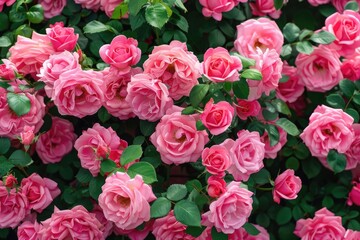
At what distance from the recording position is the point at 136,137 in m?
1.88

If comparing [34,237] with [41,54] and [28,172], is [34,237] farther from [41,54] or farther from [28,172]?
[41,54]

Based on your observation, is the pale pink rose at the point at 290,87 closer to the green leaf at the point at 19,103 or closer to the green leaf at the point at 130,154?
the green leaf at the point at 130,154

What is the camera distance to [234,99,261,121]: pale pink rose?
6.18ft

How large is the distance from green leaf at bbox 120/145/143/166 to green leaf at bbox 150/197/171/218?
0.12 metres

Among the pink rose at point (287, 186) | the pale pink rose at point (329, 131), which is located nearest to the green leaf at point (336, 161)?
the pale pink rose at point (329, 131)

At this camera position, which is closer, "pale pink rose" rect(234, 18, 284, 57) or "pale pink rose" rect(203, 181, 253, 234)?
"pale pink rose" rect(203, 181, 253, 234)

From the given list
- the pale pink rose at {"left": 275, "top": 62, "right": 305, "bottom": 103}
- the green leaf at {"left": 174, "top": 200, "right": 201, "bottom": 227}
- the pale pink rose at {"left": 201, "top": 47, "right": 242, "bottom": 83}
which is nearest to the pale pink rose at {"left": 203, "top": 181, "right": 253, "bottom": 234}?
the green leaf at {"left": 174, "top": 200, "right": 201, "bottom": 227}

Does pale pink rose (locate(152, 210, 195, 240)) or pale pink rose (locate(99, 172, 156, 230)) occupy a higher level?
pale pink rose (locate(99, 172, 156, 230))

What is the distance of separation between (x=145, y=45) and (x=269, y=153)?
48 centimetres

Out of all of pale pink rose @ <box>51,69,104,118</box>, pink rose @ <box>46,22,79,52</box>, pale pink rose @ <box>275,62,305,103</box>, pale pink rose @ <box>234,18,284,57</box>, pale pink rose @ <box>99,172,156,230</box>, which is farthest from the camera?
pale pink rose @ <box>275,62,305,103</box>

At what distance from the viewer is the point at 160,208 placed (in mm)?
1649

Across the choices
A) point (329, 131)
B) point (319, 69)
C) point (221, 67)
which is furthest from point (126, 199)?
point (319, 69)

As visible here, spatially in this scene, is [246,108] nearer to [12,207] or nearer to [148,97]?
[148,97]

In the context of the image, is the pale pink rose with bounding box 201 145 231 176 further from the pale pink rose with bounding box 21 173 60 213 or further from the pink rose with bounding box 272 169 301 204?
the pale pink rose with bounding box 21 173 60 213
